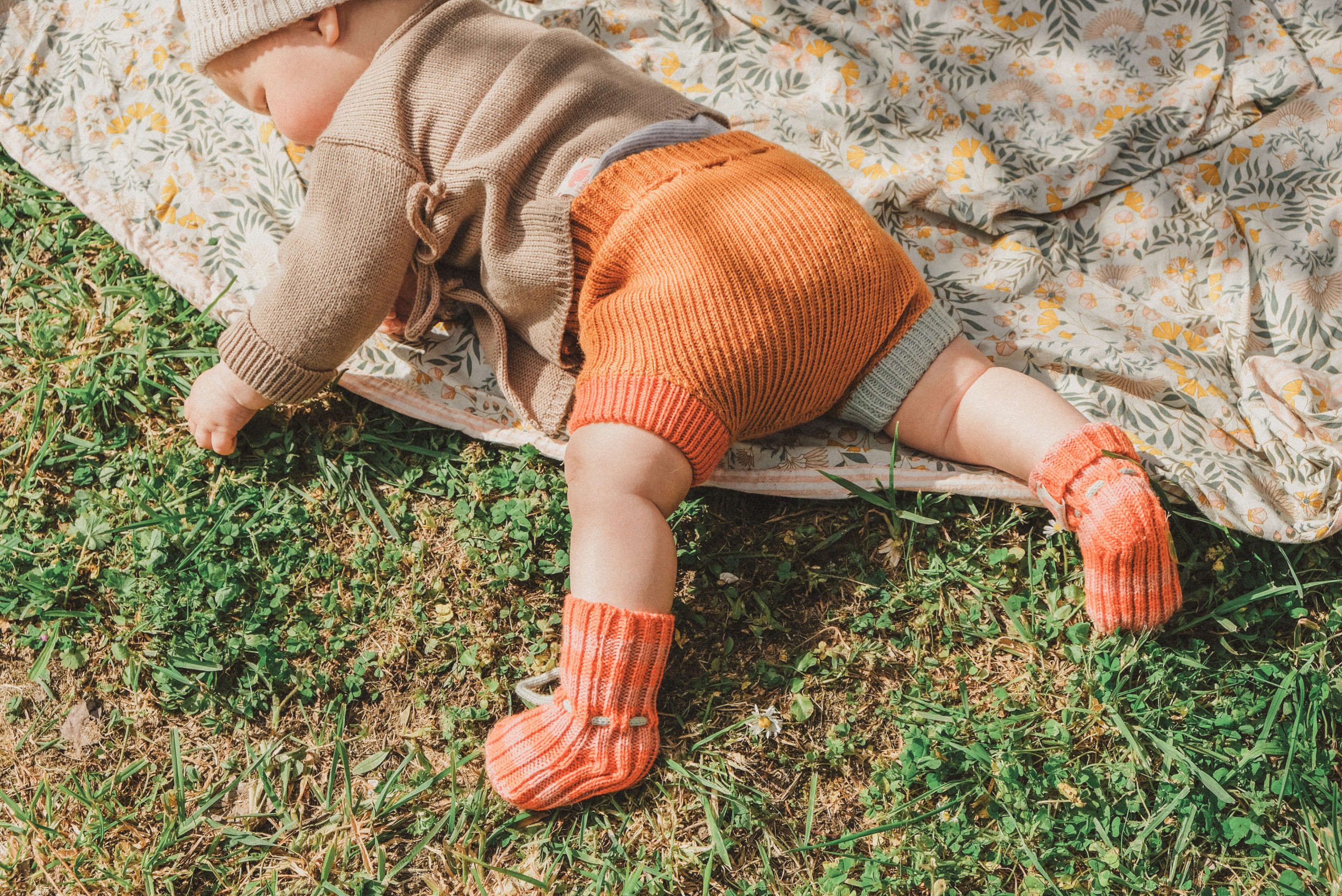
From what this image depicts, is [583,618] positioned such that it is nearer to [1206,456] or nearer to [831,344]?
[831,344]

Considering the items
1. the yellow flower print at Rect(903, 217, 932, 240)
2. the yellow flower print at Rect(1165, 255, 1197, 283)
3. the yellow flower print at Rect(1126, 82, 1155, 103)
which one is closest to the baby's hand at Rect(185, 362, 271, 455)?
the yellow flower print at Rect(903, 217, 932, 240)

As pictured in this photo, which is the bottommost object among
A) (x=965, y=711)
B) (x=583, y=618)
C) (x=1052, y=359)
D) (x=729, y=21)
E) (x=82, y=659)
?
(x=82, y=659)

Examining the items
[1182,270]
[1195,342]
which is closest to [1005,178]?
[1182,270]

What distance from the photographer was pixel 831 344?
5.83 feet

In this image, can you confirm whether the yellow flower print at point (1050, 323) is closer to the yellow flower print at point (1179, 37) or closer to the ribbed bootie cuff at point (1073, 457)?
the ribbed bootie cuff at point (1073, 457)

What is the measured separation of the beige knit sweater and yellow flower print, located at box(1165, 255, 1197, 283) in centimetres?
126

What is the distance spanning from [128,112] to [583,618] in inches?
79.2

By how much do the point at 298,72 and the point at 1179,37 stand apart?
7.08 feet

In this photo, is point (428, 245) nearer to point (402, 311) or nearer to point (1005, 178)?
point (402, 311)

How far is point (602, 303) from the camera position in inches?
70.5

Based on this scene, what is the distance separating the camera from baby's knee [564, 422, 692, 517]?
1.66 meters

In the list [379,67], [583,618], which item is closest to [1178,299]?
[583,618]

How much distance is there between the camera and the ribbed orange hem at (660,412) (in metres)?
1.66

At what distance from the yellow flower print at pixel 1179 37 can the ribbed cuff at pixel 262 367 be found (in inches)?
88.3
